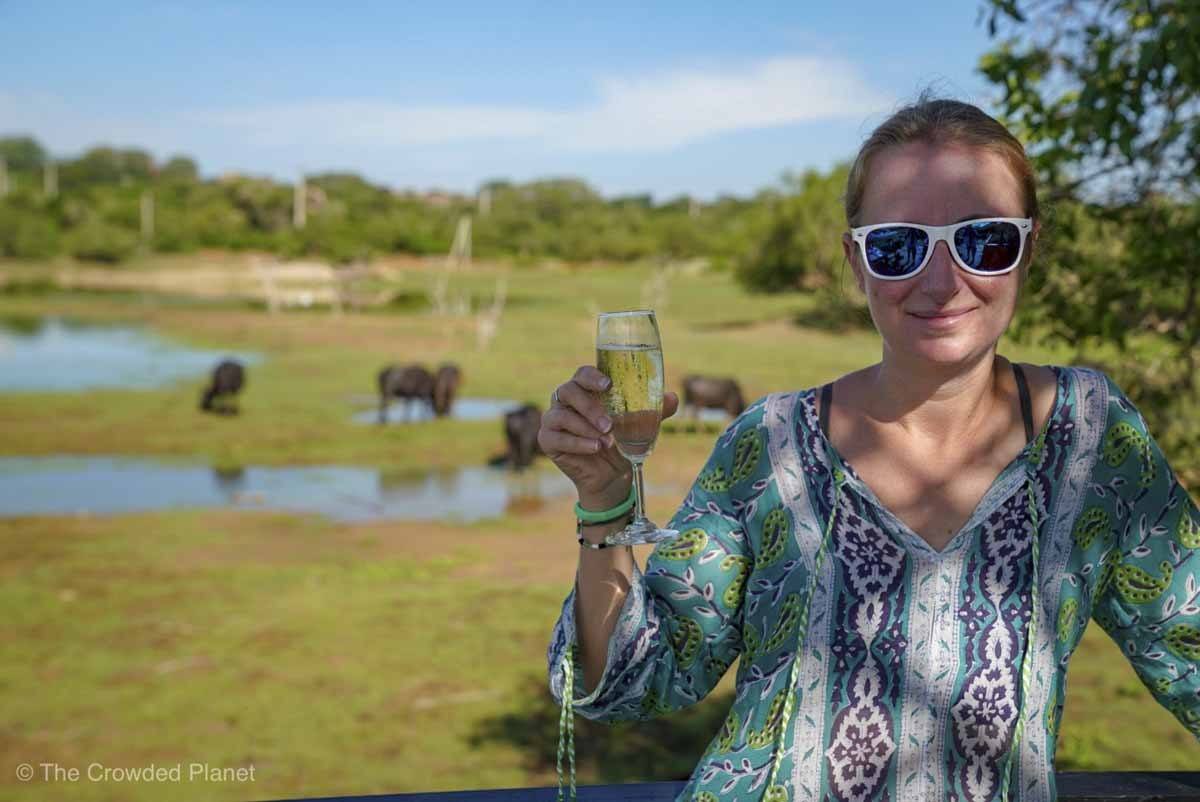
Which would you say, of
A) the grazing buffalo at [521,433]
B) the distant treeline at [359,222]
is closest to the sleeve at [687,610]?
the grazing buffalo at [521,433]

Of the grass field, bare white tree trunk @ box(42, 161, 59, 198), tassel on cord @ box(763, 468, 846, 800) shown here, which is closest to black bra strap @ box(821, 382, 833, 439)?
tassel on cord @ box(763, 468, 846, 800)

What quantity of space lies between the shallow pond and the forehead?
2209 centimetres

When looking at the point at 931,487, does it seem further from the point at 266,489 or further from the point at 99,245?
the point at 99,245

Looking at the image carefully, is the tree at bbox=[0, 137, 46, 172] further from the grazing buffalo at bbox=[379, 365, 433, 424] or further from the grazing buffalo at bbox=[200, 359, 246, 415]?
the grazing buffalo at bbox=[379, 365, 433, 424]

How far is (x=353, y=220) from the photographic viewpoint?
7438 cm

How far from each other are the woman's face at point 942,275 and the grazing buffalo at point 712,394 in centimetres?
1599

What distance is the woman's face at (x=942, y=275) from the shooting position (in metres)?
1.66

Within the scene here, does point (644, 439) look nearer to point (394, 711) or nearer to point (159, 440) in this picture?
point (394, 711)

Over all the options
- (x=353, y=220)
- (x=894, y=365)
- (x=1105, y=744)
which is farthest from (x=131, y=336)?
(x=353, y=220)

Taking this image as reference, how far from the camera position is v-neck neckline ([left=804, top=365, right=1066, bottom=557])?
164 centimetres

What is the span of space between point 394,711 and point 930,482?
18.0 feet

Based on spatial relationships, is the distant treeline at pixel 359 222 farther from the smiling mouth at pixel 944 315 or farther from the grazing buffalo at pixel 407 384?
the smiling mouth at pixel 944 315

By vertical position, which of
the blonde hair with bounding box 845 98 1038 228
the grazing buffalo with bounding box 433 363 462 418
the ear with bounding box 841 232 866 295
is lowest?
the grazing buffalo with bounding box 433 363 462 418

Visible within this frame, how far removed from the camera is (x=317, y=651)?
770 cm
